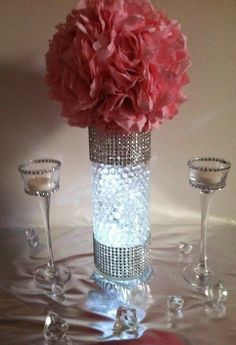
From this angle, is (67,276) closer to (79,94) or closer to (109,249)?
(109,249)

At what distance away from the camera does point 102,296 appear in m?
0.73

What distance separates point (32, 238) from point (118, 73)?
0.50m

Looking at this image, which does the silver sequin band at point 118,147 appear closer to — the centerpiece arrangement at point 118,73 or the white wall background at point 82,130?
the centerpiece arrangement at point 118,73

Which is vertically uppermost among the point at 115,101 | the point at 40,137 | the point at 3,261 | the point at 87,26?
the point at 87,26

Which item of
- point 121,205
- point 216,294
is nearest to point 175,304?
point 216,294

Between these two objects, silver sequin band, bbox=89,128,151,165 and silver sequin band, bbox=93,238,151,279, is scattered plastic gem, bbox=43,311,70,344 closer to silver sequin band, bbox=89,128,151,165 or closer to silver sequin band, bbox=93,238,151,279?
silver sequin band, bbox=93,238,151,279

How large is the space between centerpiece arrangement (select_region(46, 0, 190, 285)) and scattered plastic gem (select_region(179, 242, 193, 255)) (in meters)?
0.28

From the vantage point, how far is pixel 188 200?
3.22 feet

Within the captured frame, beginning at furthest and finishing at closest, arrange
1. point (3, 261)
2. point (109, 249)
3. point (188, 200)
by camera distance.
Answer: point (188, 200)
point (3, 261)
point (109, 249)

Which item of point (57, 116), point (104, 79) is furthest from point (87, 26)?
point (57, 116)

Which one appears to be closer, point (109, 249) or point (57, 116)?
point (109, 249)

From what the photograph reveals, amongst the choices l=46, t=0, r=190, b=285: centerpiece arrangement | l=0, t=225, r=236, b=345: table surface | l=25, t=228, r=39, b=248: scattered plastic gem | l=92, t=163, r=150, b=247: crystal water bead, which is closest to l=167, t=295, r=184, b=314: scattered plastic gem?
l=0, t=225, r=236, b=345: table surface

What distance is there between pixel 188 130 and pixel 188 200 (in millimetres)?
178

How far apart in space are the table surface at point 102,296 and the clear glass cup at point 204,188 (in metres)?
0.02
